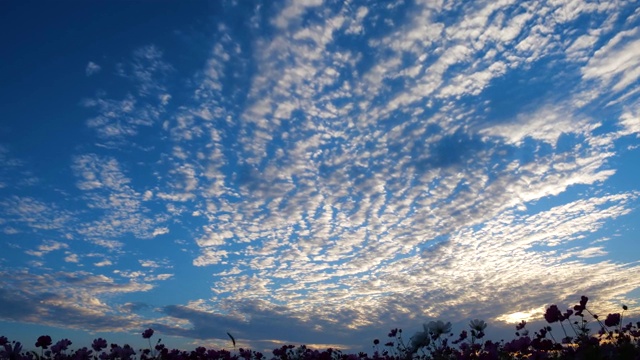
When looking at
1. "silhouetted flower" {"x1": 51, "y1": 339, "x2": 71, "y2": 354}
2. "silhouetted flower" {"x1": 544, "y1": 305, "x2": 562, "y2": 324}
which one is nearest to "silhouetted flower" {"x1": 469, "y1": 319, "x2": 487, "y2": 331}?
"silhouetted flower" {"x1": 544, "y1": 305, "x2": 562, "y2": 324}

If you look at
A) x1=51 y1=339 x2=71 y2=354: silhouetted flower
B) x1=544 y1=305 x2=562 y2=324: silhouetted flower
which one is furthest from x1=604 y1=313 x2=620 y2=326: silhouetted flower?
x1=51 y1=339 x2=71 y2=354: silhouetted flower

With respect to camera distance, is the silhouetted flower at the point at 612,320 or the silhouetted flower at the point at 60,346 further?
the silhouetted flower at the point at 60,346

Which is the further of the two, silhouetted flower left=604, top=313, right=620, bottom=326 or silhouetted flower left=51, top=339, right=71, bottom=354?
silhouetted flower left=51, top=339, right=71, bottom=354

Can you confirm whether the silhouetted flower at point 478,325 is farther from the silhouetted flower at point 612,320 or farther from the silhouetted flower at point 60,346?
the silhouetted flower at point 60,346

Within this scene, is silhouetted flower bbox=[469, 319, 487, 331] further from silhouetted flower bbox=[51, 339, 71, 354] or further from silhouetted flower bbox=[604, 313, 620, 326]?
silhouetted flower bbox=[51, 339, 71, 354]

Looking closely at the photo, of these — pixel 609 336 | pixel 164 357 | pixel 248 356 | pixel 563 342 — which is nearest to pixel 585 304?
pixel 563 342

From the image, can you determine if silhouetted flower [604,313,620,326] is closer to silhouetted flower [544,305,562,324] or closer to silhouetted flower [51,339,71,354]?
silhouetted flower [544,305,562,324]

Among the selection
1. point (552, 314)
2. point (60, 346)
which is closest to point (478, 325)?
point (552, 314)

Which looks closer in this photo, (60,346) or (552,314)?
(552,314)

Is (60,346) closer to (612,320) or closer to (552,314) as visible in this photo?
(552,314)

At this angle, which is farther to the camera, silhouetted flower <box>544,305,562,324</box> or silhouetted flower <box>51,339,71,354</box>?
silhouetted flower <box>51,339,71,354</box>

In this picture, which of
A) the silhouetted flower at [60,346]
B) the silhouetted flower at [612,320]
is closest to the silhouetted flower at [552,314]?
the silhouetted flower at [612,320]

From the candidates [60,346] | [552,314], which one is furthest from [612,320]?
[60,346]

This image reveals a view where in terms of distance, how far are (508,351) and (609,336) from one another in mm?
2246
